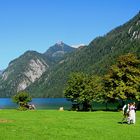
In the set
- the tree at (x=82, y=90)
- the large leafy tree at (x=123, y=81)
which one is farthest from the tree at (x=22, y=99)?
the large leafy tree at (x=123, y=81)

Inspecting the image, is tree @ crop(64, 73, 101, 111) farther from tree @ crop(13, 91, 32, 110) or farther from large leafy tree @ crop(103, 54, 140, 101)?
tree @ crop(13, 91, 32, 110)

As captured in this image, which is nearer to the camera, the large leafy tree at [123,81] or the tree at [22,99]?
the large leafy tree at [123,81]

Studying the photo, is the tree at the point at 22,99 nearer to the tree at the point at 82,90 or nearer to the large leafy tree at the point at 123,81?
the tree at the point at 82,90

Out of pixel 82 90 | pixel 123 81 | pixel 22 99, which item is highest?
pixel 123 81

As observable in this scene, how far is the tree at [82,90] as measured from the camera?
106062mm

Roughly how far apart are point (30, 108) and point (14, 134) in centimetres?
7000

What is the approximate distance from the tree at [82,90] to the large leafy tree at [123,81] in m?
4.97

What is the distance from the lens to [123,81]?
100 metres

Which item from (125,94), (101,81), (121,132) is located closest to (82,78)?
(101,81)

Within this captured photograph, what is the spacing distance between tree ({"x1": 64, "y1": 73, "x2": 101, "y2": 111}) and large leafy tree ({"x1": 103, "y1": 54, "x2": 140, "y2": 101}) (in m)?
4.97

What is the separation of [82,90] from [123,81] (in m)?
11.4

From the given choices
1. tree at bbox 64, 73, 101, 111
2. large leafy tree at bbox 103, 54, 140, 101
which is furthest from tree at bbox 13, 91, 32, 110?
large leafy tree at bbox 103, 54, 140, 101

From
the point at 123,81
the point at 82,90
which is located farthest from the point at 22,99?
the point at 123,81

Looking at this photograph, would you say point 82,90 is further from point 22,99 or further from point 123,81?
point 22,99
